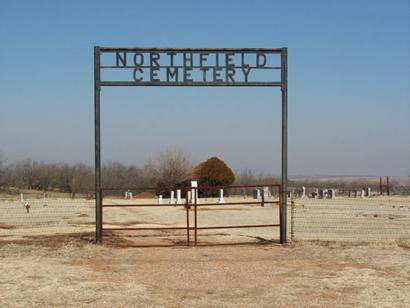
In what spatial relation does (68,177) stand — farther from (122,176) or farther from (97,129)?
(97,129)

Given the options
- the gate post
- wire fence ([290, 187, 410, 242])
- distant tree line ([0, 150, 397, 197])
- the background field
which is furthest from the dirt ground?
distant tree line ([0, 150, 397, 197])

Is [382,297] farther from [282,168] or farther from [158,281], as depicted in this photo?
[282,168]

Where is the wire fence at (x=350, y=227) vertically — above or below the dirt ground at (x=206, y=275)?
below

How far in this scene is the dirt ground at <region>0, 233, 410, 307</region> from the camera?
8617 millimetres

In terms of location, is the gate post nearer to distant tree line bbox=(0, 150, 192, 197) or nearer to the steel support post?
the steel support post

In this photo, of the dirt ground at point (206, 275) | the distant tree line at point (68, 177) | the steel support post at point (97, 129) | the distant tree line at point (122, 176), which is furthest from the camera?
the distant tree line at point (68, 177)

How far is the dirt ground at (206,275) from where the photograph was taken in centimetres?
862

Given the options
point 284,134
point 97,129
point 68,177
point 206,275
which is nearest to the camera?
point 206,275

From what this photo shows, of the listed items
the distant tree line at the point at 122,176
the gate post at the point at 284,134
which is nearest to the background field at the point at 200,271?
the gate post at the point at 284,134

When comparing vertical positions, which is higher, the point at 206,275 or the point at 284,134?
the point at 284,134

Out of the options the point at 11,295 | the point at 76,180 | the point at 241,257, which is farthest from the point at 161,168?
the point at 11,295

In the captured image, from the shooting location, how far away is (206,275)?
10.6 m

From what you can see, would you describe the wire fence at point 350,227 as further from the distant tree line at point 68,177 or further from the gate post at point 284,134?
the distant tree line at point 68,177

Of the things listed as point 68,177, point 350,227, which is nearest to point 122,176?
point 68,177
